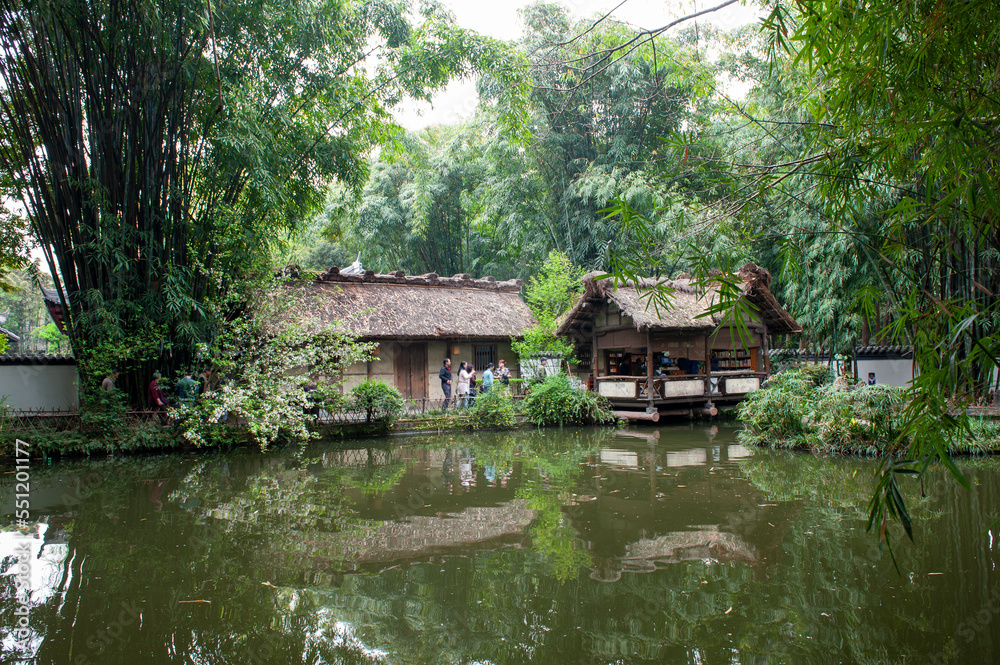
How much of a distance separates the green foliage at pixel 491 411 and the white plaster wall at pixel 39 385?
8661mm

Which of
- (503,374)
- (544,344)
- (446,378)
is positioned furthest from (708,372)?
(446,378)

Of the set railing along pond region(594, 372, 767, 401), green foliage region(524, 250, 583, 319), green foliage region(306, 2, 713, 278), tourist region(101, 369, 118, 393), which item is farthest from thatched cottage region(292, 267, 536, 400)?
tourist region(101, 369, 118, 393)

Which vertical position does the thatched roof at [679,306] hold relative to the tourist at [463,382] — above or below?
above

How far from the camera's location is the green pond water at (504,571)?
11.1ft

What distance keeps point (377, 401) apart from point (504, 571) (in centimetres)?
912

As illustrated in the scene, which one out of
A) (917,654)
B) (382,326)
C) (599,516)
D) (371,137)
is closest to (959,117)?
(917,654)

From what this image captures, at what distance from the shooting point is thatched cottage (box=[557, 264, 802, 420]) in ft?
49.6

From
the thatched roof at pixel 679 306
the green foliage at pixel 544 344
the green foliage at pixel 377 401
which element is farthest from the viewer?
the green foliage at pixel 544 344

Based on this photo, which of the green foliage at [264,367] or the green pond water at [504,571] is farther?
the green foliage at [264,367]

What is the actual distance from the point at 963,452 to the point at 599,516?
7033mm

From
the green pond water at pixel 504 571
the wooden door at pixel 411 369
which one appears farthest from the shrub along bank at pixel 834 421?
the wooden door at pixel 411 369

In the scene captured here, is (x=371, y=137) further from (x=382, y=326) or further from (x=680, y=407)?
(x=680, y=407)

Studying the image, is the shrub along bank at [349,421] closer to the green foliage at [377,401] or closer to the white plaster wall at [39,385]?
the green foliage at [377,401]

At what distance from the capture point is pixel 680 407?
53.8 feet
